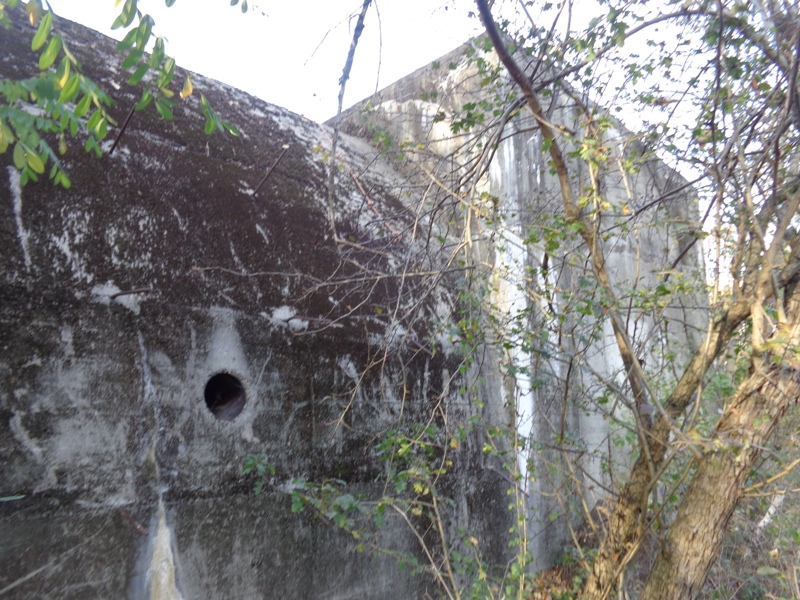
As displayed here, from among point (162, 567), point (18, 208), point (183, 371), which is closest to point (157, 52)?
point (18, 208)

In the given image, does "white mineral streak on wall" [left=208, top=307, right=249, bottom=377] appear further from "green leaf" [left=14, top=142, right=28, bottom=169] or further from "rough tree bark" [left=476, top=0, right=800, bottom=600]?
"rough tree bark" [left=476, top=0, right=800, bottom=600]

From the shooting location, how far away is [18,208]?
2.62m

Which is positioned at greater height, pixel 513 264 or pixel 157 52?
pixel 157 52

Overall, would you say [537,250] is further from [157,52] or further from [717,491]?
[157,52]

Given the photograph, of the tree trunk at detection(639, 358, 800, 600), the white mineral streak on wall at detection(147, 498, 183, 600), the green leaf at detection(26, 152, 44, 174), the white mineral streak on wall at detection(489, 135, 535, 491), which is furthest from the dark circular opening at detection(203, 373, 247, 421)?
the white mineral streak on wall at detection(489, 135, 535, 491)

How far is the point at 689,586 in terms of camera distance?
2.73 meters

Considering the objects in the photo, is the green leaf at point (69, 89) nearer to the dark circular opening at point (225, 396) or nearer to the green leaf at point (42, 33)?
the green leaf at point (42, 33)

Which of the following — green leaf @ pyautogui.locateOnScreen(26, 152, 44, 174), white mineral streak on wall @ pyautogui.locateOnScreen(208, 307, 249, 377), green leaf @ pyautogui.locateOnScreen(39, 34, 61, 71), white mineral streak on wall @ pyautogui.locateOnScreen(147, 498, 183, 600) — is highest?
green leaf @ pyautogui.locateOnScreen(39, 34, 61, 71)

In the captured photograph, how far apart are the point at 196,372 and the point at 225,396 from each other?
10.5 inches

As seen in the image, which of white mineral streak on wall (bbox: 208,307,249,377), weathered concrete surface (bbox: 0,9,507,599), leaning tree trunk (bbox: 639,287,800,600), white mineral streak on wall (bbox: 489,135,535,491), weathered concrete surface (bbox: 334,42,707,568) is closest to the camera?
weathered concrete surface (bbox: 0,9,507,599)

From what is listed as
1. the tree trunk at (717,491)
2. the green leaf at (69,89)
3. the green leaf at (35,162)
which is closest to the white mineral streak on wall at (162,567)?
the green leaf at (35,162)

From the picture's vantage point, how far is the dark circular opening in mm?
3129

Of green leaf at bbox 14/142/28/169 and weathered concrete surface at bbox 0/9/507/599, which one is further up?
green leaf at bbox 14/142/28/169

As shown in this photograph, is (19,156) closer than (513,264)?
Yes
